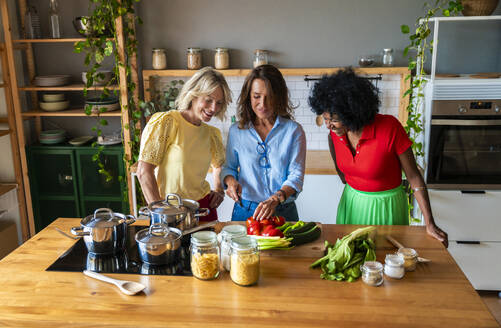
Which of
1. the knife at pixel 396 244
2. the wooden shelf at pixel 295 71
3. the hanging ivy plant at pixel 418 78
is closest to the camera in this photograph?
the knife at pixel 396 244

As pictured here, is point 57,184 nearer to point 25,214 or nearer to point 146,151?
point 25,214

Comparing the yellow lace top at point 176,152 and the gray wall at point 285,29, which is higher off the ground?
the gray wall at point 285,29

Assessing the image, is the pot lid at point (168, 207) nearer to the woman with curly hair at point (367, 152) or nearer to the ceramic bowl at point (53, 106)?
the woman with curly hair at point (367, 152)

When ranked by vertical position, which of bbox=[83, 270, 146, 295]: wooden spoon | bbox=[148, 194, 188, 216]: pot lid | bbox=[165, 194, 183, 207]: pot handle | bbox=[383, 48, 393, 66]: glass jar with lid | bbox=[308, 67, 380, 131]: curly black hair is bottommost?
bbox=[83, 270, 146, 295]: wooden spoon

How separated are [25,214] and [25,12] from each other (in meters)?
1.86

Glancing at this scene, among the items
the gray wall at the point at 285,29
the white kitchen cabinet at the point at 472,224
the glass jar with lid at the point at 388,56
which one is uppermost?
the gray wall at the point at 285,29

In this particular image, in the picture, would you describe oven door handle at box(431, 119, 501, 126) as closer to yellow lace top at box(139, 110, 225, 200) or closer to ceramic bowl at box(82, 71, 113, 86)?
yellow lace top at box(139, 110, 225, 200)

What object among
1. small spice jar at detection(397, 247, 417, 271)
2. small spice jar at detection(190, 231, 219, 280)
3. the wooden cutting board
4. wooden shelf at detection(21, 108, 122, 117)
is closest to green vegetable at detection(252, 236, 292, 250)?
the wooden cutting board

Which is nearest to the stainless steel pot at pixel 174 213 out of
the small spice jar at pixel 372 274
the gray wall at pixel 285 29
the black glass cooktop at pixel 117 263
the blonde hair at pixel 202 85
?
the black glass cooktop at pixel 117 263

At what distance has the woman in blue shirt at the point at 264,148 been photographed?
248cm

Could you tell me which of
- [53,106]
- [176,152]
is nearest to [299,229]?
[176,152]

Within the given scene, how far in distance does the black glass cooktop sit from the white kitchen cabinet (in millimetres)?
2301

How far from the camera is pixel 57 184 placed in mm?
4348

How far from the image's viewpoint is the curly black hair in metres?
2.31
